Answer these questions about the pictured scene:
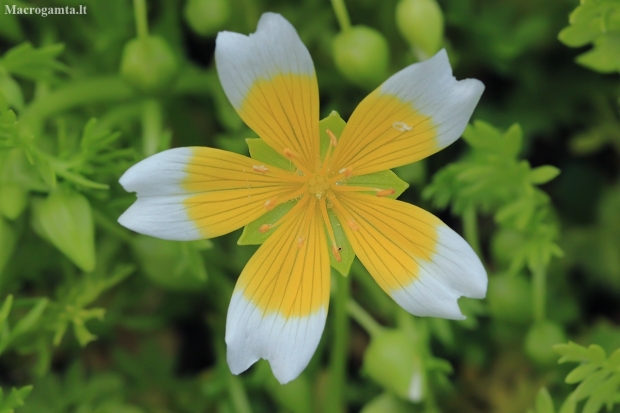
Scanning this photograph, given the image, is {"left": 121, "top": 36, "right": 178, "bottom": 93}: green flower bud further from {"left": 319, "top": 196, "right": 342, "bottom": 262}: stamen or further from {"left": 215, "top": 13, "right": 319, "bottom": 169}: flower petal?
{"left": 319, "top": 196, "right": 342, "bottom": 262}: stamen

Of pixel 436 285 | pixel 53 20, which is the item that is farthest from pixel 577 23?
pixel 53 20

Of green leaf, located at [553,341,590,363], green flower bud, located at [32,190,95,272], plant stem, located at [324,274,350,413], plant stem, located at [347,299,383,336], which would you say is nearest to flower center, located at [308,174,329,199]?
plant stem, located at [324,274,350,413]

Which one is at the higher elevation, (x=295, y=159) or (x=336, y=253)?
(x=295, y=159)

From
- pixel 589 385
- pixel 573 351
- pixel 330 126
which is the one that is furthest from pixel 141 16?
pixel 589 385

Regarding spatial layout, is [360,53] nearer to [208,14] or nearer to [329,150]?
[329,150]

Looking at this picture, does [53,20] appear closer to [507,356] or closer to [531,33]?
[531,33]

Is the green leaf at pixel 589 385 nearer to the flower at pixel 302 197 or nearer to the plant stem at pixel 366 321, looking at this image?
→ the flower at pixel 302 197

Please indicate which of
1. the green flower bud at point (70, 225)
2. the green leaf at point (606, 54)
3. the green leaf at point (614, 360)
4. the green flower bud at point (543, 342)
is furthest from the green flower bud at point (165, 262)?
the green leaf at point (606, 54)

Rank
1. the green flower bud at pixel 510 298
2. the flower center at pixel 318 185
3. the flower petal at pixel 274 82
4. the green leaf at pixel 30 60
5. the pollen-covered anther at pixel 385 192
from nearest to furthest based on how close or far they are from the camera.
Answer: the flower petal at pixel 274 82 < the pollen-covered anther at pixel 385 192 < the flower center at pixel 318 185 < the green leaf at pixel 30 60 < the green flower bud at pixel 510 298
